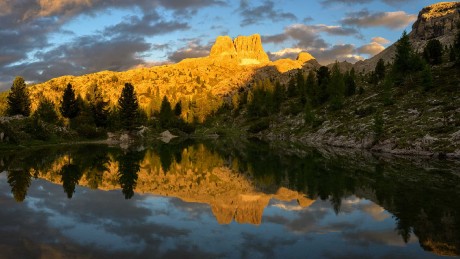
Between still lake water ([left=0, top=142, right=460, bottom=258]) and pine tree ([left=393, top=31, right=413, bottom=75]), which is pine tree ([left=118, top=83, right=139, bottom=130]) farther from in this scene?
pine tree ([left=393, top=31, right=413, bottom=75])

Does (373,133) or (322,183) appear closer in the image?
(322,183)

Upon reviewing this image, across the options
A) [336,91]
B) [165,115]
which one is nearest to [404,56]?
[336,91]

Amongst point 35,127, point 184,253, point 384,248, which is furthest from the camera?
point 35,127

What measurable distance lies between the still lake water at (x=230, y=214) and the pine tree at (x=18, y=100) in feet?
237

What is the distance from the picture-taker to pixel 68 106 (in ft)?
371

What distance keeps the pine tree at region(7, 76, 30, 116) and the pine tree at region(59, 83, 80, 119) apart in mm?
10819

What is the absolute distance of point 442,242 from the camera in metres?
15.6

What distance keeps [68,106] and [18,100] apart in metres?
Answer: 15.0

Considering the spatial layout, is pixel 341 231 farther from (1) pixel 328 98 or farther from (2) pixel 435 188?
(1) pixel 328 98

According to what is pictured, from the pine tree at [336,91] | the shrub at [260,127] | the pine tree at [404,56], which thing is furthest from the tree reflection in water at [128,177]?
the shrub at [260,127]

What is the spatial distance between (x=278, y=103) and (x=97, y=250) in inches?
6023

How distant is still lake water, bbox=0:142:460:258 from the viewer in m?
15.0

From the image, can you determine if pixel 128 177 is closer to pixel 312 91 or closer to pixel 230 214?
pixel 230 214

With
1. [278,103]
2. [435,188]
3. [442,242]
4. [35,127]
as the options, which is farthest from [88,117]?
[442,242]
